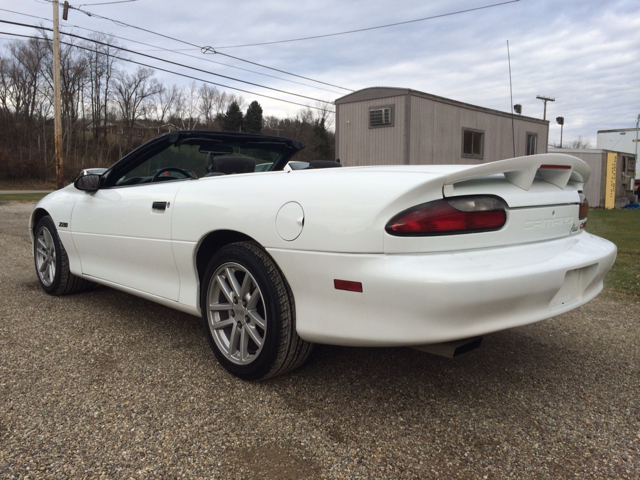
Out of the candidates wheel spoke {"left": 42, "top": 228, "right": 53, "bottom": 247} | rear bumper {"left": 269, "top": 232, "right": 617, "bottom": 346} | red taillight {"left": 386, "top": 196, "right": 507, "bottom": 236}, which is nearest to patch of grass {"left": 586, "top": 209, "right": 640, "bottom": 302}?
rear bumper {"left": 269, "top": 232, "right": 617, "bottom": 346}

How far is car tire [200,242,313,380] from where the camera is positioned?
221cm

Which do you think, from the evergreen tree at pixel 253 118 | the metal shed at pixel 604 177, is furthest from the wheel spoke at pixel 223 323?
the evergreen tree at pixel 253 118

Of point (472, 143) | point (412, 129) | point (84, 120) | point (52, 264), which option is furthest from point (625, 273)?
point (84, 120)

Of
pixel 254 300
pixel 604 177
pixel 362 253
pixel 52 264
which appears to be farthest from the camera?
pixel 604 177

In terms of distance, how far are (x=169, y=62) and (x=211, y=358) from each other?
66.4ft

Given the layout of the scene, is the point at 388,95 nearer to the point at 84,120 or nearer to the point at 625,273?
the point at 625,273

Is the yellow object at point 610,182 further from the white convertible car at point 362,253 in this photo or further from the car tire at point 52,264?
the car tire at point 52,264

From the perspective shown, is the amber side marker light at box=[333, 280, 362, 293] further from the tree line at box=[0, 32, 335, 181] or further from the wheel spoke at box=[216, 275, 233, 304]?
the tree line at box=[0, 32, 335, 181]

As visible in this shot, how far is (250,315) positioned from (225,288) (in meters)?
0.22

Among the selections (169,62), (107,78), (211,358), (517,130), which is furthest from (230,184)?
(107,78)

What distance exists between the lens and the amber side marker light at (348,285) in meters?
1.91

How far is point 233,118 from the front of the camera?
43688 mm

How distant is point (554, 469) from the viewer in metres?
1.74

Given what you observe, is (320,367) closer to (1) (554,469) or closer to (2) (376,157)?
(1) (554,469)
